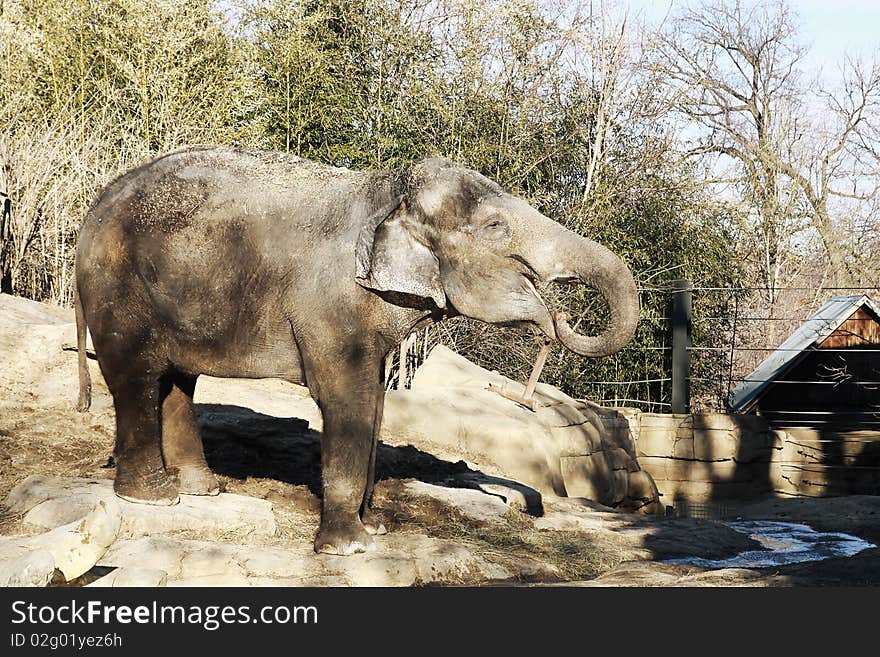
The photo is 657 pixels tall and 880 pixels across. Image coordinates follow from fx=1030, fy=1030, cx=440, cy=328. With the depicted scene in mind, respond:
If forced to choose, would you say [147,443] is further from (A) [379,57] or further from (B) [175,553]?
(A) [379,57]

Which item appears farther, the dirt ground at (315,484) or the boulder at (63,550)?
the dirt ground at (315,484)

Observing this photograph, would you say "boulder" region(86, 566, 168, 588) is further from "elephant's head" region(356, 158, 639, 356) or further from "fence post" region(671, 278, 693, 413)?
"fence post" region(671, 278, 693, 413)

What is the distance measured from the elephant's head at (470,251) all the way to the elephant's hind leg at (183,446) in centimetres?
159

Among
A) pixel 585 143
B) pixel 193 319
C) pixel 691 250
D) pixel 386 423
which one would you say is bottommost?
pixel 386 423

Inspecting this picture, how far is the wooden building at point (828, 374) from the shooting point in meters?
13.7

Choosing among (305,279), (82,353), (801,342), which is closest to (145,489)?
(82,353)

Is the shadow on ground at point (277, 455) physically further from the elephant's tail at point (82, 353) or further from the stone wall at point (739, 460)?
the stone wall at point (739, 460)

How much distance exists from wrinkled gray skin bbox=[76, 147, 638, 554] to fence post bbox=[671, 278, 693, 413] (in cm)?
771

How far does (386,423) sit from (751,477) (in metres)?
5.17

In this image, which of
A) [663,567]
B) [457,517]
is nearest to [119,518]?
[457,517]

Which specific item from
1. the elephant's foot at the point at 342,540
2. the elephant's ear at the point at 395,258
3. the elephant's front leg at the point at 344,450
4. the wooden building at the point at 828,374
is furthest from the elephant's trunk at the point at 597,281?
the wooden building at the point at 828,374

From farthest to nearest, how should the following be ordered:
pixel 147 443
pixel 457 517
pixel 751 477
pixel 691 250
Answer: pixel 691 250
pixel 751 477
pixel 457 517
pixel 147 443

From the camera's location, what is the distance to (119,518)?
15.5 feet

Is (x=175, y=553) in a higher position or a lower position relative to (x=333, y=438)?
lower
